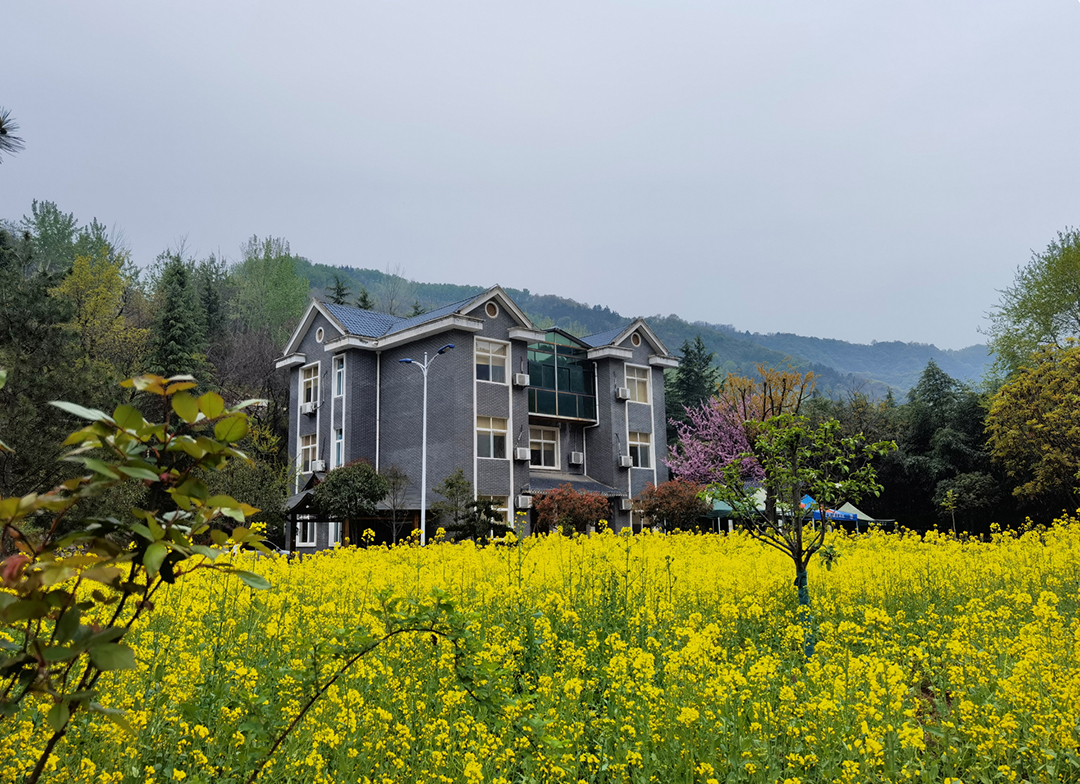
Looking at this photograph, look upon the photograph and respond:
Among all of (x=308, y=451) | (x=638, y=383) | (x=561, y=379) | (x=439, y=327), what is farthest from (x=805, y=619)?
(x=308, y=451)

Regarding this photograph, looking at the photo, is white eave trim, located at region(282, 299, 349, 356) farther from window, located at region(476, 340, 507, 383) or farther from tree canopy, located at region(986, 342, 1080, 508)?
tree canopy, located at region(986, 342, 1080, 508)

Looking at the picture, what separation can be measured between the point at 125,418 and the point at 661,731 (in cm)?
359

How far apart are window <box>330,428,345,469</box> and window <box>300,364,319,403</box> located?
9.53 feet

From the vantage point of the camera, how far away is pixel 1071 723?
4.17 m

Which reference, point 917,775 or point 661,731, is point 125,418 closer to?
point 661,731

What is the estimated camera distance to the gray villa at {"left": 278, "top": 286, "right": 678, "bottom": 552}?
26984 mm

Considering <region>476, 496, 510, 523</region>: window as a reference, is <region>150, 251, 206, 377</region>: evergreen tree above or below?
above

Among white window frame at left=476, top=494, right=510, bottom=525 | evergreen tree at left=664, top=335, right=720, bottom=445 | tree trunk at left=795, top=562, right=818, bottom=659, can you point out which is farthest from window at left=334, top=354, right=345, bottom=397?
evergreen tree at left=664, top=335, right=720, bottom=445

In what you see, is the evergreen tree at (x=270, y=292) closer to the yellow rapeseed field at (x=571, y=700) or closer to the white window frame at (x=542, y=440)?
the white window frame at (x=542, y=440)

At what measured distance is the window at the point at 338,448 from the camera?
28641 millimetres

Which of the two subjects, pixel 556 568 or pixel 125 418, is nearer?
pixel 125 418

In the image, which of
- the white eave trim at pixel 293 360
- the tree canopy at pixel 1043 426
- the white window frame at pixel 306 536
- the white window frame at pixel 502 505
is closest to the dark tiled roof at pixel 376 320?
the white eave trim at pixel 293 360

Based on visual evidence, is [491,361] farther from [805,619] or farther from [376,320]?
[805,619]

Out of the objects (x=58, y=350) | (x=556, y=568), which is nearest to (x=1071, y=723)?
(x=556, y=568)
